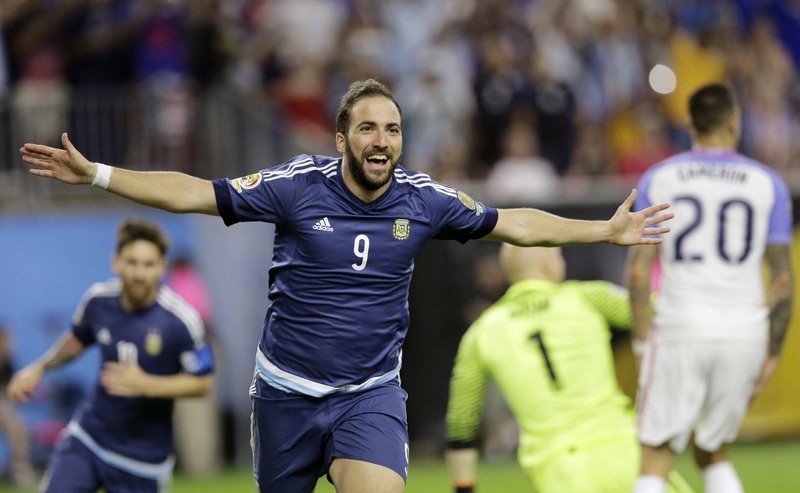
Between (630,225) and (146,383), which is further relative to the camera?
(146,383)

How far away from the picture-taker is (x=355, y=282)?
22.3 feet

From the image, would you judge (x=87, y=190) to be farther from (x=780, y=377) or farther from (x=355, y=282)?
(x=355, y=282)

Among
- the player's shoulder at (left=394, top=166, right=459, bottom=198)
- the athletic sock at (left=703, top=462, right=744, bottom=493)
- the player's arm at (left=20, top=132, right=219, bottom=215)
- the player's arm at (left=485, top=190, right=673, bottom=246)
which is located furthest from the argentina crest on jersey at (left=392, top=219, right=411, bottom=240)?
the athletic sock at (left=703, top=462, right=744, bottom=493)

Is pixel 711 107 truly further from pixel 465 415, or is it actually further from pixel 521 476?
pixel 521 476

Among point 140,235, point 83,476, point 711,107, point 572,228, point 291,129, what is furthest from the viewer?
point 291,129

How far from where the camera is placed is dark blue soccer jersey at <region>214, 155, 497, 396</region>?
6746 millimetres

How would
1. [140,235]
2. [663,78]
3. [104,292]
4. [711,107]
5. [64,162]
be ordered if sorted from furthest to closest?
1. [663,78]
2. [104,292]
3. [140,235]
4. [711,107]
5. [64,162]

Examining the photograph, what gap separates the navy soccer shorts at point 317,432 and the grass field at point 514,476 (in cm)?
603

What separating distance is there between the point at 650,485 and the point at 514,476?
6.52m

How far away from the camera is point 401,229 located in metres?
6.85

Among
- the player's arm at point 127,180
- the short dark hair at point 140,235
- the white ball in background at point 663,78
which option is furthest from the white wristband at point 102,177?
the white ball in background at point 663,78

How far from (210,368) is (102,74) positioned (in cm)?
728

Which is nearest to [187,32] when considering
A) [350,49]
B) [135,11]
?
[135,11]

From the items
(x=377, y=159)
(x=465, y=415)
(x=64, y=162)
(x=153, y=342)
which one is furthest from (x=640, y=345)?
(x=64, y=162)
